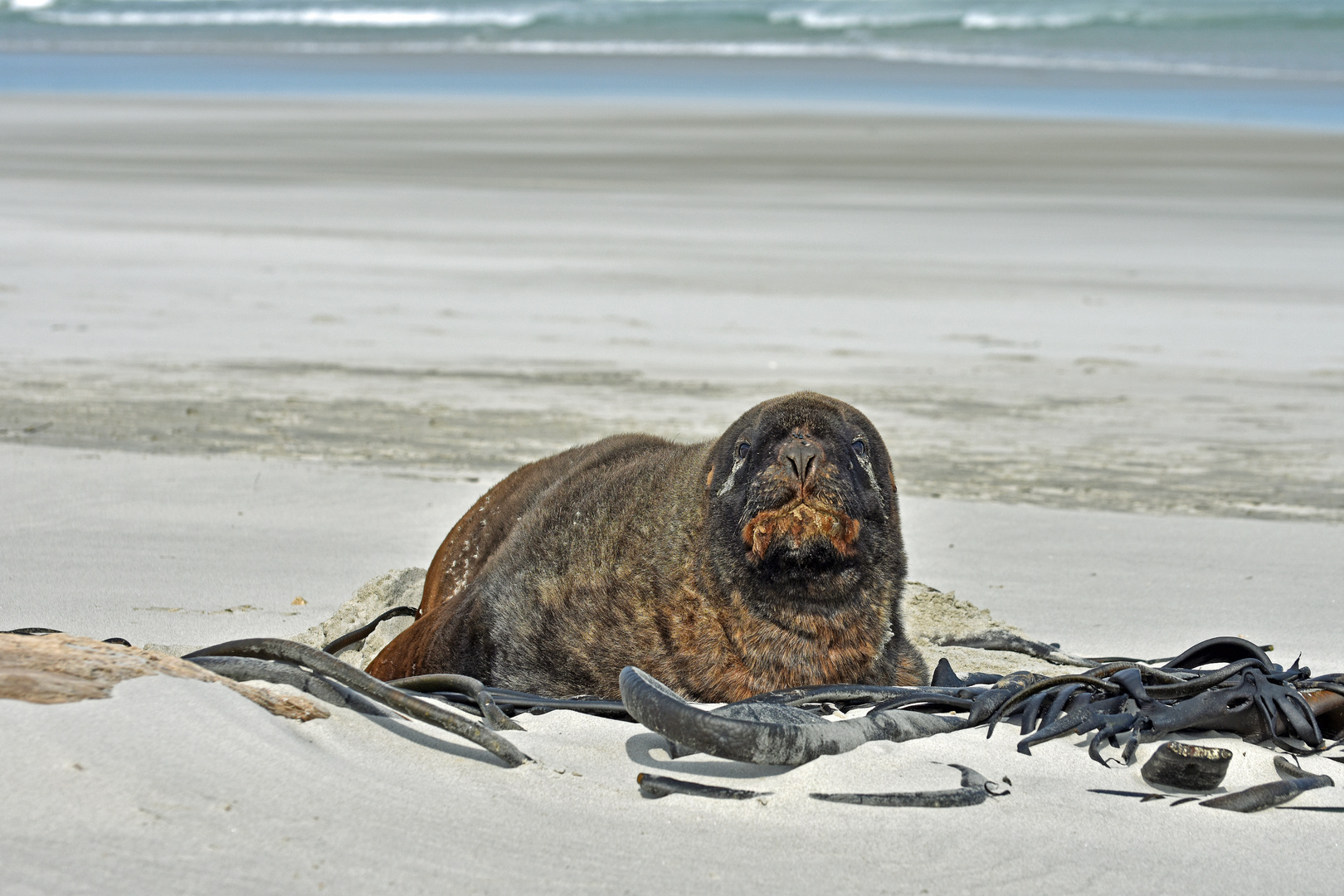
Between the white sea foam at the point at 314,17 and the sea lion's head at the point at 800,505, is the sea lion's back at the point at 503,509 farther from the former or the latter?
the white sea foam at the point at 314,17

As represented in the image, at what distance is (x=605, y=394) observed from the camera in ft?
36.8

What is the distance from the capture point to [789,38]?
65188 millimetres

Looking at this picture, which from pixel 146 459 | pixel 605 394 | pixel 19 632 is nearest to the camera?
pixel 19 632

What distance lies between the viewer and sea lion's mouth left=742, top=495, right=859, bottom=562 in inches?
165

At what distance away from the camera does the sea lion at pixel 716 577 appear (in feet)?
14.0

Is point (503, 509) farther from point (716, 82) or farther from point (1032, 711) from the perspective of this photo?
point (716, 82)

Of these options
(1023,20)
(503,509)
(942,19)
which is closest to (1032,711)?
(503,509)

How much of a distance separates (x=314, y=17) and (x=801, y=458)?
265 feet

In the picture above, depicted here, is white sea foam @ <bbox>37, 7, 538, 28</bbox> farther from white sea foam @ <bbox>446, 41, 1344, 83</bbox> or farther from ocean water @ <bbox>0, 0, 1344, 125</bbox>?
white sea foam @ <bbox>446, 41, 1344, 83</bbox>

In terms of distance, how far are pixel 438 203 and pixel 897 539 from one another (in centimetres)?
1757

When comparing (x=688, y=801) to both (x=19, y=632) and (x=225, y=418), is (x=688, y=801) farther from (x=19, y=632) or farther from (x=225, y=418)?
(x=225, y=418)

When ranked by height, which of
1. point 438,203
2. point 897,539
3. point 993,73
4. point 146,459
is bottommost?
point 146,459

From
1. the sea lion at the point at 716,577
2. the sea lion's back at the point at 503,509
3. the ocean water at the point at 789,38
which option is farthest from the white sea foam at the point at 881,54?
the sea lion at the point at 716,577

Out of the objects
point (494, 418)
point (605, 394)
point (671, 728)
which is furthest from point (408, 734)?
point (605, 394)
